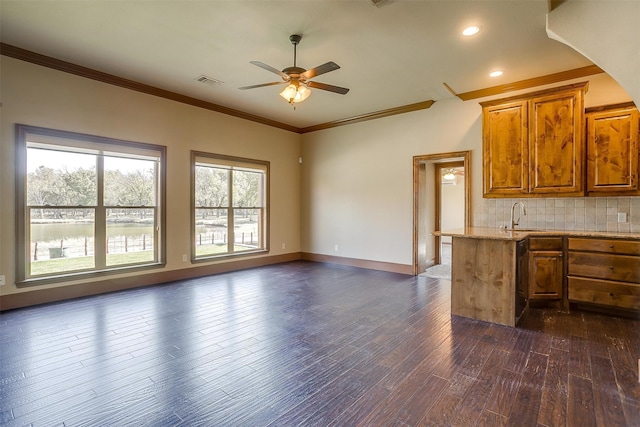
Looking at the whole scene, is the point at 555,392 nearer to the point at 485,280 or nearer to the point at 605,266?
the point at 485,280

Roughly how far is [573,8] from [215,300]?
16.6ft

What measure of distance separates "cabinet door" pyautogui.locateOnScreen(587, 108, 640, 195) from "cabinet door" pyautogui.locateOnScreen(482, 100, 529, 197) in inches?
27.7

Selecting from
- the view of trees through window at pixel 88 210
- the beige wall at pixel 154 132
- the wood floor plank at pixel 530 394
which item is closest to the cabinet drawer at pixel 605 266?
the wood floor plank at pixel 530 394

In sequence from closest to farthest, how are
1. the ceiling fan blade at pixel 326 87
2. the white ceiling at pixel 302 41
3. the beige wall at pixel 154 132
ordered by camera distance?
the white ceiling at pixel 302 41 → the ceiling fan blade at pixel 326 87 → the beige wall at pixel 154 132

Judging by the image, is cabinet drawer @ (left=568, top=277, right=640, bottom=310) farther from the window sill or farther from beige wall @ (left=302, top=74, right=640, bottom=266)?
the window sill

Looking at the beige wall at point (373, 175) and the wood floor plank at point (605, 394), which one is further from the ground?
the beige wall at point (373, 175)

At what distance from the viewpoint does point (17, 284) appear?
12.6 ft

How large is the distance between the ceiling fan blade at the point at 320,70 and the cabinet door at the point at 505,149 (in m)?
2.75

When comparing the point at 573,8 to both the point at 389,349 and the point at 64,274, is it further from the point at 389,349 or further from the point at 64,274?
the point at 64,274

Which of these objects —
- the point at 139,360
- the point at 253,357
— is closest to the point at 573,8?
the point at 253,357

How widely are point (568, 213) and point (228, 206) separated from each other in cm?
566

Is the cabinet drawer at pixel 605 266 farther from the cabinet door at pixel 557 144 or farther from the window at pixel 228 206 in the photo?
the window at pixel 228 206

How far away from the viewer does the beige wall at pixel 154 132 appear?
3793 mm

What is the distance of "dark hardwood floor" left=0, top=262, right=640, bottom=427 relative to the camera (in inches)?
74.3
